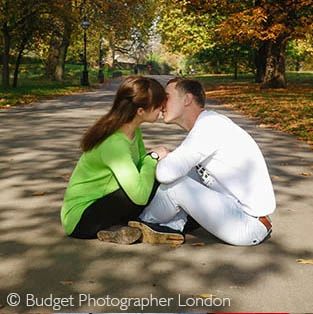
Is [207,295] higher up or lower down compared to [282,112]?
higher up

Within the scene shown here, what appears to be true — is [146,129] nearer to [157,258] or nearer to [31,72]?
[157,258]

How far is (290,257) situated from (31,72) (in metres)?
42.5

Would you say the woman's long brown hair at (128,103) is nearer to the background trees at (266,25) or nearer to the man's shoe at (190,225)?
the man's shoe at (190,225)

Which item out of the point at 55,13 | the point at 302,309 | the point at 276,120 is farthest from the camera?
the point at 55,13

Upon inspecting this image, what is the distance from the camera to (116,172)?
3863 mm

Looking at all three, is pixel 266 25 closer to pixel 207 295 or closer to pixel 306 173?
pixel 306 173

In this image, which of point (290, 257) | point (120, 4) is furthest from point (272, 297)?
point (120, 4)

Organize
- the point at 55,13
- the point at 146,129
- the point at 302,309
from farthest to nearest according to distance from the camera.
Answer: the point at 55,13, the point at 146,129, the point at 302,309

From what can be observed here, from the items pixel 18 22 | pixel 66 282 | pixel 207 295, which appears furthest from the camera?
pixel 18 22

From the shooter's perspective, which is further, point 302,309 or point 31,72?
point 31,72

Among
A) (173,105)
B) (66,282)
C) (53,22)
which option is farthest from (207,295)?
(53,22)

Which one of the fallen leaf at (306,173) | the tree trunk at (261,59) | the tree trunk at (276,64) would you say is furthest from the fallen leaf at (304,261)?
the tree trunk at (261,59)

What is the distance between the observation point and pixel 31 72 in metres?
44.2

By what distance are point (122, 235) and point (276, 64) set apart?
856 inches
